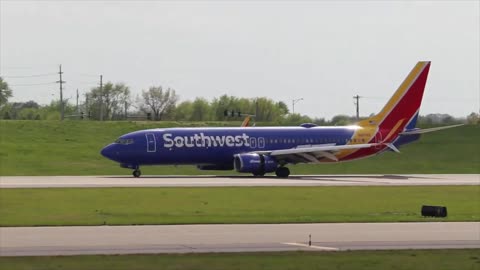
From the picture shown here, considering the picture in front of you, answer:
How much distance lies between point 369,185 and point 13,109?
131683mm

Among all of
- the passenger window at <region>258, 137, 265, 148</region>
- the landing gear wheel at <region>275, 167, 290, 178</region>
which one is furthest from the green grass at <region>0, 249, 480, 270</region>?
the passenger window at <region>258, 137, 265, 148</region>

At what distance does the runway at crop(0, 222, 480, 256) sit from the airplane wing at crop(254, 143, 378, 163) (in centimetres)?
3766

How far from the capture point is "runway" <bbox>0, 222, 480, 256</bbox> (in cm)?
2589

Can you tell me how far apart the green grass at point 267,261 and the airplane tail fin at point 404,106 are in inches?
2021

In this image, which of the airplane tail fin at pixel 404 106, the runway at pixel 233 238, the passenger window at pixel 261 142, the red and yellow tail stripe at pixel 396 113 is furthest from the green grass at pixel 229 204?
the airplane tail fin at pixel 404 106

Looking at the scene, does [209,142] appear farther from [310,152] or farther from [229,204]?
[229,204]

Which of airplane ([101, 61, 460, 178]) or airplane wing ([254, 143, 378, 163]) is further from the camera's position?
airplane wing ([254, 143, 378, 163])

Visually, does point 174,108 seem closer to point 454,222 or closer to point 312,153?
point 312,153

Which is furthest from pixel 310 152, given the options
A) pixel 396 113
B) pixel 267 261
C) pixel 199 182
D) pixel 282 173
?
pixel 267 261

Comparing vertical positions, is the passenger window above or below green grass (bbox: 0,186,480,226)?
above

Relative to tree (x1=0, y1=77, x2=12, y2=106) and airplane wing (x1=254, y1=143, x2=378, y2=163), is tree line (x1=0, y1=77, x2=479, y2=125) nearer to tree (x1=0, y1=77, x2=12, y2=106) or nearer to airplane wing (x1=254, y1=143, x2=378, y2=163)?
tree (x1=0, y1=77, x2=12, y2=106)

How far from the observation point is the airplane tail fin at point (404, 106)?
249ft

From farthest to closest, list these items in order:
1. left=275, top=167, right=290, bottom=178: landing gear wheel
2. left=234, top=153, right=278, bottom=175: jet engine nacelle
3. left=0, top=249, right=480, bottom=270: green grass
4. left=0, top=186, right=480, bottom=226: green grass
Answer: left=275, top=167, right=290, bottom=178: landing gear wheel
left=234, top=153, right=278, bottom=175: jet engine nacelle
left=0, top=186, right=480, bottom=226: green grass
left=0, top=249, right=480, bottom=270: green grass

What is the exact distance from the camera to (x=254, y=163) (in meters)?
69.9
